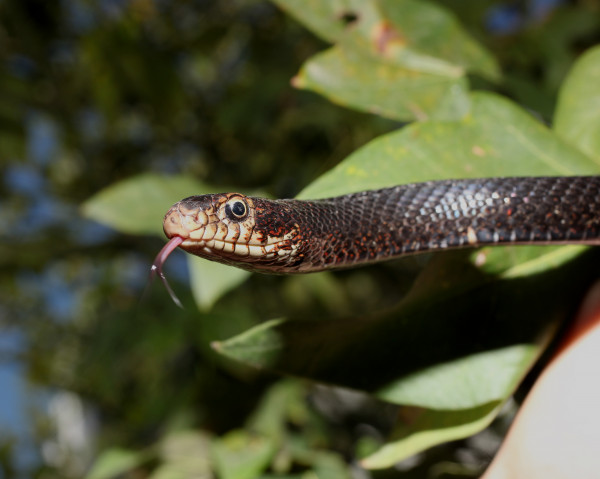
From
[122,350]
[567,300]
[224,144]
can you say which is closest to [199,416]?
[122,350]

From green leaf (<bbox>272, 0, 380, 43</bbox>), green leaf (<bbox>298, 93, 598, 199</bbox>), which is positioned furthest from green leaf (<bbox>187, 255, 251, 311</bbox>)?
green leaf (<bbox>272, 0, 380, 43</bbox>)

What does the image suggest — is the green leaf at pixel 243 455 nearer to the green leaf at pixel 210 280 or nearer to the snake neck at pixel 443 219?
the green leaf at pixel 210 280

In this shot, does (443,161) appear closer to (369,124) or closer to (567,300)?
(567,300)

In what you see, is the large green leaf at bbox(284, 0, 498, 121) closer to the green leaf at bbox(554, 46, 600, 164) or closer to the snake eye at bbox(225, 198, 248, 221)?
the green leaf at bbox(554, 46, 600, 164)

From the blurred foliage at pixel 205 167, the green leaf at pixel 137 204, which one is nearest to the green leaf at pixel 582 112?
the blurred foliage at pixel 205 167

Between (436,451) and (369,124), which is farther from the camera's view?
(369,124)

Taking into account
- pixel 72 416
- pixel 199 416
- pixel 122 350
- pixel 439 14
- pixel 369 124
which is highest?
pixel 439 14
